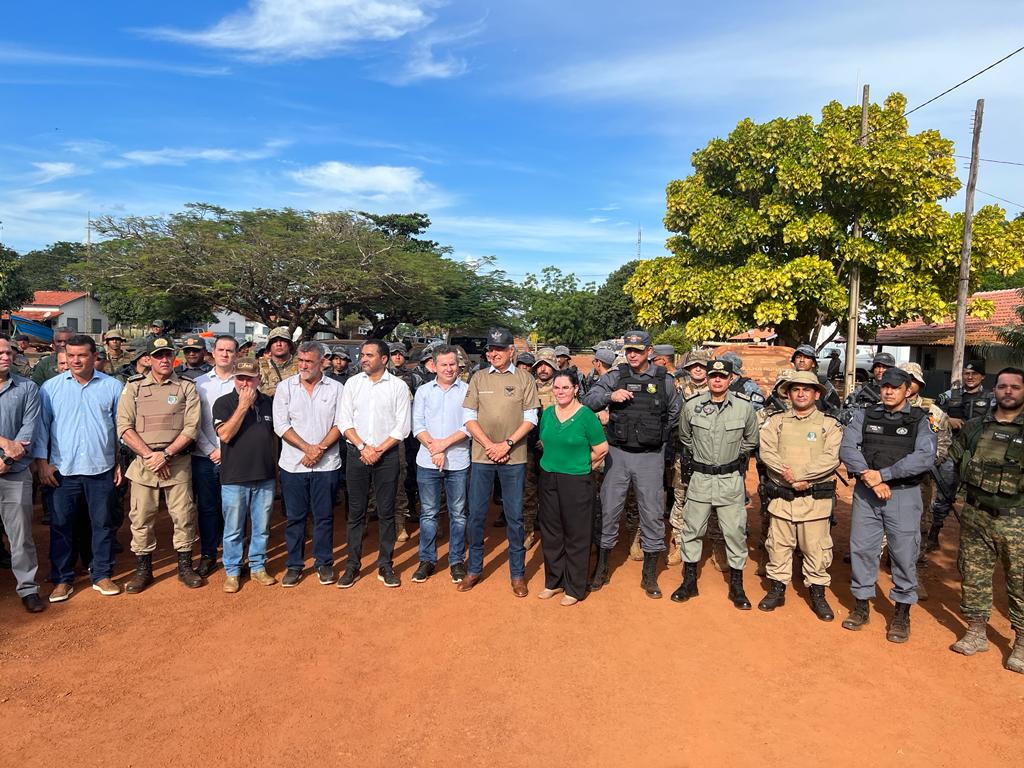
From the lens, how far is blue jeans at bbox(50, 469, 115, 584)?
4520mm

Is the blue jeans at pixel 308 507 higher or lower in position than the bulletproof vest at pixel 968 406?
lower

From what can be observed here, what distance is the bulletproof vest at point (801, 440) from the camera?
448 centimetres

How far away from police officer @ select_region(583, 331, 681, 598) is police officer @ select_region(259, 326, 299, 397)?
10.5 feet

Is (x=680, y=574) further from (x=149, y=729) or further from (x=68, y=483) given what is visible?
(x=68, y=483)

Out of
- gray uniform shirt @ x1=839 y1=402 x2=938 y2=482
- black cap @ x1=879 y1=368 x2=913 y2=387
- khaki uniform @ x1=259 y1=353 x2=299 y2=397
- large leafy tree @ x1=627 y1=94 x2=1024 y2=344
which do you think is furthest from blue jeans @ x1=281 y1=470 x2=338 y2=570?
large leafy tree @ x1=627 y1=94 x2=1024 y2=344

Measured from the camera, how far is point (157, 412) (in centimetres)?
461

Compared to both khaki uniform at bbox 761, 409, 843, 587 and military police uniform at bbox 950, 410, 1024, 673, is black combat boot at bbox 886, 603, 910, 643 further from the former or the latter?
khaki uniform at bbox 761, 409, 843, 587

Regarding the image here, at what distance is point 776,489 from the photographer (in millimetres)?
4621

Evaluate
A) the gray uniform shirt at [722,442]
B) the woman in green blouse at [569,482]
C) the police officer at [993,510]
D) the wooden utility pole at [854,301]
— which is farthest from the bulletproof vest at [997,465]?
the wooden utility pole at [854,301]

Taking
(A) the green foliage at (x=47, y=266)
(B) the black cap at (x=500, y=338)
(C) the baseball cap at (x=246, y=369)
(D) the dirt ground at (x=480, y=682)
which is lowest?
(D) the dirt ground at (x=480, y=682)

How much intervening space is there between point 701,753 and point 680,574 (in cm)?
238

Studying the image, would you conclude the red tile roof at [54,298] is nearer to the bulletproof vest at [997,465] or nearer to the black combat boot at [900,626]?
the black combat boot at [900,626]

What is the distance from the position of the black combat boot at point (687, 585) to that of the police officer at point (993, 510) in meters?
1.68

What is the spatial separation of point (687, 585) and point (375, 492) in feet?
8.26
